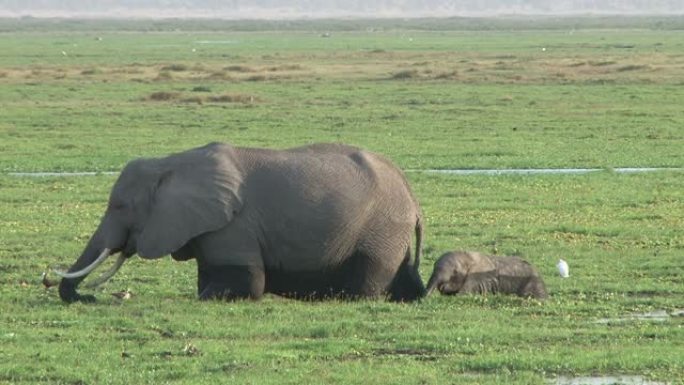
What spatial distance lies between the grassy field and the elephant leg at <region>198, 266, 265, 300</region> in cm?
24

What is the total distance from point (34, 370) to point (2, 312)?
111 inches

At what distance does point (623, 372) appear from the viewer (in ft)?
39.0

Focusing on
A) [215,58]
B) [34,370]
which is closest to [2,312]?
[34,370]

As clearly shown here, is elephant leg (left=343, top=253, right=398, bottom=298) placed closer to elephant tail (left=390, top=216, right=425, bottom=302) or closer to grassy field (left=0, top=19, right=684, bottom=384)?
elephant tail (left=390, top=216, right=425, bottom=302)

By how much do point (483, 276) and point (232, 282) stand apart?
243 cm

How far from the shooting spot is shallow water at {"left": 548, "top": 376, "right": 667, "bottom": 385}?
11477mm

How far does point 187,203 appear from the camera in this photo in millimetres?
15039

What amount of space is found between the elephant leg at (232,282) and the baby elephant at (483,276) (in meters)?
1.64

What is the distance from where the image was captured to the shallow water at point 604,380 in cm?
1148

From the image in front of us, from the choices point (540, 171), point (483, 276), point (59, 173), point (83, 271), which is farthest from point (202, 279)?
point (540, 171)

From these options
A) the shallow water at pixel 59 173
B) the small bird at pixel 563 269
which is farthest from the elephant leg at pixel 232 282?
the shallow water at pixel 59 173

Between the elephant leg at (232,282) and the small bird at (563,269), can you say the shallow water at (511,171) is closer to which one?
the small bird at (563,269)

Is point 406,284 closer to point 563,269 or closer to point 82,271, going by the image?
point 563,269

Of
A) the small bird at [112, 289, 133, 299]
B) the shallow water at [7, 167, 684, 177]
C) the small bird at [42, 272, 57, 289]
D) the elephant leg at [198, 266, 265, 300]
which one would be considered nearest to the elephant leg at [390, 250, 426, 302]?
the elephant leg at [198, 266, 265, 300]
